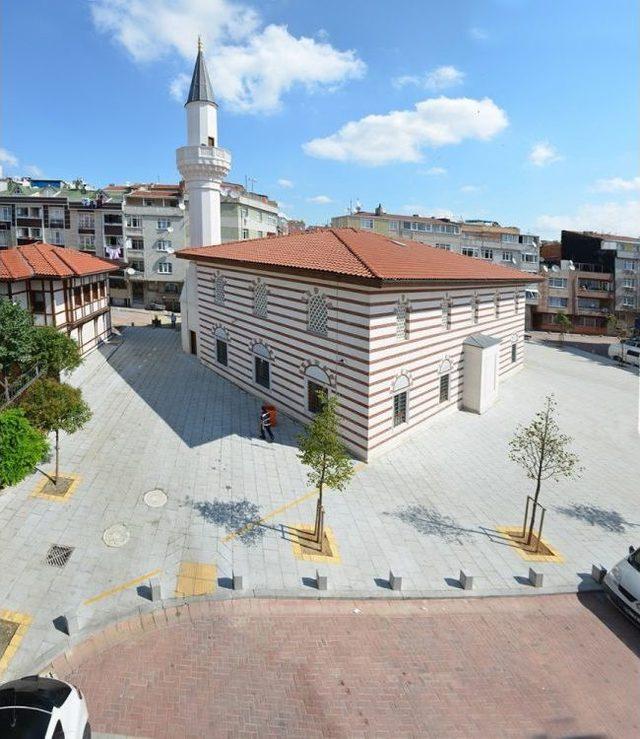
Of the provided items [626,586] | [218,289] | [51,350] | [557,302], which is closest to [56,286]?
[51,350]

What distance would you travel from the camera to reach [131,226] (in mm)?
50344

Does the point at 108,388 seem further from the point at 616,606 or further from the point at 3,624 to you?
the point at 616,606

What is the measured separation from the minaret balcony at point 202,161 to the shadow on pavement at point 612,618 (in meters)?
29.4

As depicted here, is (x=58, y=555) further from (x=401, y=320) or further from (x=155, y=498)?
(x=401, y=320)

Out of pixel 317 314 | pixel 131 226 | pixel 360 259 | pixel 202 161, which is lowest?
pixel 317 314

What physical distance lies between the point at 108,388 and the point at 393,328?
1427cm

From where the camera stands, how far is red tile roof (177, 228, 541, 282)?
666 inches

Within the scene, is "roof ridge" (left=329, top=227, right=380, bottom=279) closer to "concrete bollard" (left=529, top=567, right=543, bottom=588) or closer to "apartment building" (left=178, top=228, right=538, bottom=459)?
"apartment building" (left=178, top=228, right=538, bottom=459)

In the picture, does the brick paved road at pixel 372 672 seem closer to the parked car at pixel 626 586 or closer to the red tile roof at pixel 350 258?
the parked car at pixel 626 586

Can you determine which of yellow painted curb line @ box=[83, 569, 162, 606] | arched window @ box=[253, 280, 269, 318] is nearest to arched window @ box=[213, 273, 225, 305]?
arched window @ box=[253, 280, 269, 318]

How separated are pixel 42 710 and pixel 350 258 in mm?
14965

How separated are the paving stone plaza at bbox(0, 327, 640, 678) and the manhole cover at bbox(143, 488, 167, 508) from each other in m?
0.06

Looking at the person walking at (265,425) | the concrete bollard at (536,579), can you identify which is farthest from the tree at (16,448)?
the concrete bollard at (536,579)

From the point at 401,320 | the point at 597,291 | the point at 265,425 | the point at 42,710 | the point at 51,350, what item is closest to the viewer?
the point at 42,710
